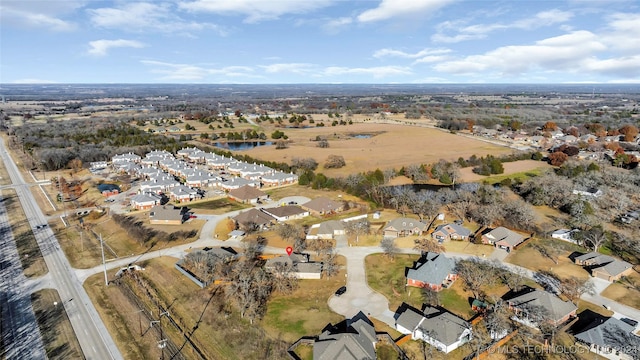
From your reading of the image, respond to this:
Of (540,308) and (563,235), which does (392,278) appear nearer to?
(540,308)

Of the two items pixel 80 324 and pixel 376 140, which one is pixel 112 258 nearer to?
pixel 80 324

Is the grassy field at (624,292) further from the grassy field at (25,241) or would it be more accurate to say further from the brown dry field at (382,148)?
the brown dry field at (382,148)

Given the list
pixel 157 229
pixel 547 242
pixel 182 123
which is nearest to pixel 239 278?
pixel 157 229

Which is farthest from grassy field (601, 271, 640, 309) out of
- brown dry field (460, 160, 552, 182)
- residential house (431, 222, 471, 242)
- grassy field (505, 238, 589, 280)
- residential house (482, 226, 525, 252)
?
brown dry field (460, 160, 552, 182)

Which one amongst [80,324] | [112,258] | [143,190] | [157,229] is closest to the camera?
[80,324]

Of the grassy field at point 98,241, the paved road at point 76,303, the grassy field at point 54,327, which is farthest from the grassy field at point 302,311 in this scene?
the grassy field at point 98,241
